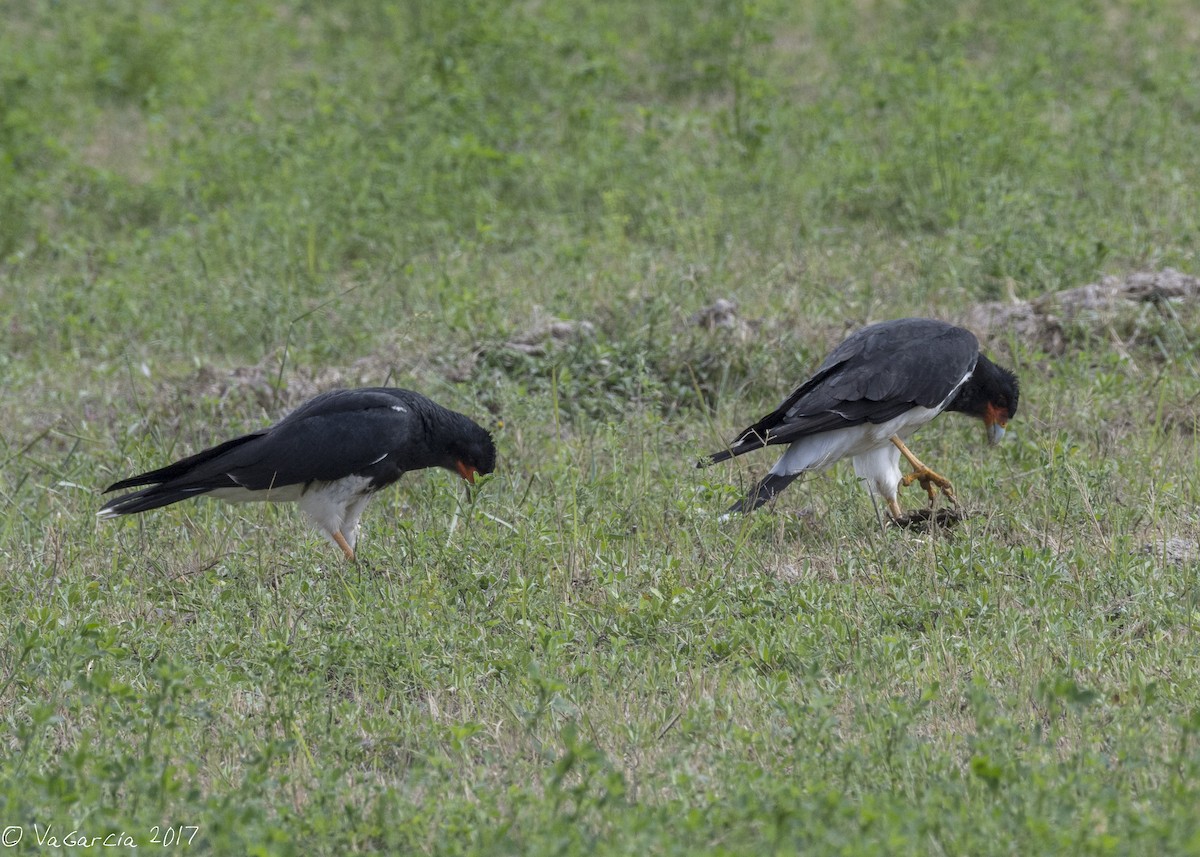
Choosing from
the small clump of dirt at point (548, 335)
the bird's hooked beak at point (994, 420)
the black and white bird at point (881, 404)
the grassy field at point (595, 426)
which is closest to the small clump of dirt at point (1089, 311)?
the grassy field at point (595, 426)

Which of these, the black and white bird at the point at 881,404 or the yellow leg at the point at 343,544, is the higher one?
the black and white bird at the point at 881,404

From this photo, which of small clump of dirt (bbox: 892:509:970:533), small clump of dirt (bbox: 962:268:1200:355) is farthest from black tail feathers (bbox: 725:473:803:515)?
small clump of dirt (bbox: 962:268:1200:355)

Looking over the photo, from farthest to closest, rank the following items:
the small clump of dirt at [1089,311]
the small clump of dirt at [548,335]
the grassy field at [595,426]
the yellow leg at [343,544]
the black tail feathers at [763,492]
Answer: the small clump of dirt at [548,335] → the small clump of dirt at [1089,311] → the yellow leg at [343,544] → the black tail feathers at [763,492] → the grassy field at [595,426]

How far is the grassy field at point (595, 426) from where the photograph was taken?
4.11 meters

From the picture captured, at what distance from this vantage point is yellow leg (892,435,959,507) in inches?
268

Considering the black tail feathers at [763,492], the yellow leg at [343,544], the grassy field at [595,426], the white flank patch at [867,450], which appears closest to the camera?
the grassy field at [595,426]

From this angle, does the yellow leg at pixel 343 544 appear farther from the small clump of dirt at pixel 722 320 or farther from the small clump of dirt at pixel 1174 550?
the small clump of dirt at pixel 1174 550

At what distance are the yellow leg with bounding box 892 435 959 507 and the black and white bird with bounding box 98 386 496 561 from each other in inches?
75.7

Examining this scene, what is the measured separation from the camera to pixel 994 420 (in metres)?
7.25

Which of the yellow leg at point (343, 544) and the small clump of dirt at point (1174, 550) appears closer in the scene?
the small clump of dirt at point (1174, 550)

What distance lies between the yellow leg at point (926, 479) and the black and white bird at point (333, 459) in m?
1.92

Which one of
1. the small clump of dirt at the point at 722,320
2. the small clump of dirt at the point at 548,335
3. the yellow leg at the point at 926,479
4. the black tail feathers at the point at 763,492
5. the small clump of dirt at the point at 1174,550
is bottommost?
the small clump of dirt at the point at 548,335

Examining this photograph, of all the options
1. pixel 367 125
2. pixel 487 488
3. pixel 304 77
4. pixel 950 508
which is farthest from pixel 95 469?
pixel 304 77

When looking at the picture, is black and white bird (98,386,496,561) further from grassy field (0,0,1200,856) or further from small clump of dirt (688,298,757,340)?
small clump of dirt (688,298,757,340)
